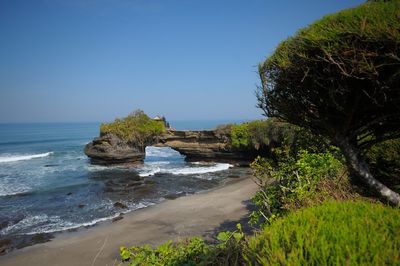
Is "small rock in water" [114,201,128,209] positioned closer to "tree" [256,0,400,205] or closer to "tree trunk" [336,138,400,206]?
"tree" [256,0,400,205]

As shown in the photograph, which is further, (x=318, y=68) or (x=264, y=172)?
(x=264, y=172)

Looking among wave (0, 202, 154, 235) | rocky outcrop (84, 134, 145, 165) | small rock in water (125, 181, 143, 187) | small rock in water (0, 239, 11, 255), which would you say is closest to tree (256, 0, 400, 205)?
small rock in water (0, 239, 11, 255)

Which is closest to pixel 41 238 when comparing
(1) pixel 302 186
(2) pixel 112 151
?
(1) pixel 302 186

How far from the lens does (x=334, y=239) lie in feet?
8.76

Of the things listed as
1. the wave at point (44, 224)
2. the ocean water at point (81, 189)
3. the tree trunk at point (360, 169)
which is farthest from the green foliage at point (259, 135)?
the tree trunk at point (360, 169)

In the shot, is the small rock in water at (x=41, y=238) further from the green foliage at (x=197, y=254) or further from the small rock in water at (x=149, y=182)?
the small rock in water at (x=149, y=182)

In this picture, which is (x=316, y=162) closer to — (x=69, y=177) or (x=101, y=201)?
(x=101, y=201)

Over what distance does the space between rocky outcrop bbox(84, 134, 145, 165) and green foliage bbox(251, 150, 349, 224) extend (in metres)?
32.1

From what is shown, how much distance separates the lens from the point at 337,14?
4754mm

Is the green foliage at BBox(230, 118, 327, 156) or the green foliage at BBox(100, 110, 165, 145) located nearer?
the green foliage at BBox(230, 118, 327, 156)

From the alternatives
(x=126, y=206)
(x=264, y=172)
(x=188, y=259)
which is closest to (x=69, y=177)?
(x=126, y=206)

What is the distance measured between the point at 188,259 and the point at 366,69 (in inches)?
174

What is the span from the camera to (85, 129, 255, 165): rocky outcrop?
127ft

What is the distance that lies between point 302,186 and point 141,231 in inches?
435
